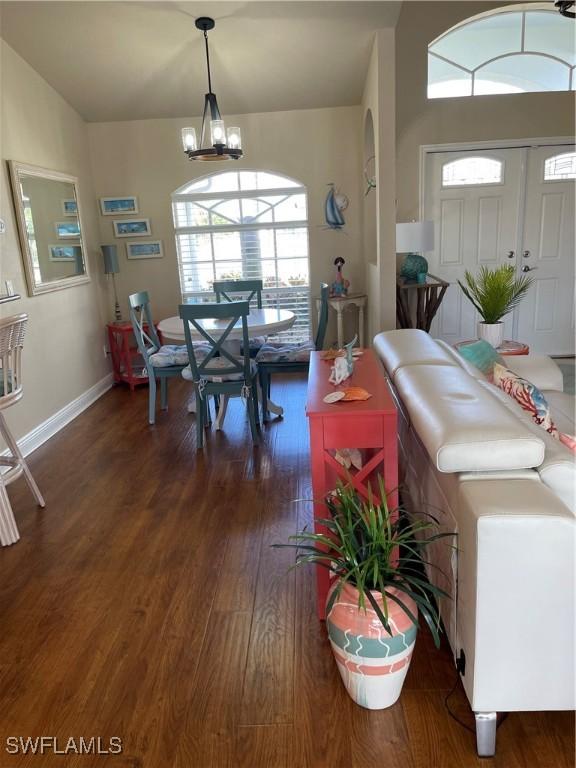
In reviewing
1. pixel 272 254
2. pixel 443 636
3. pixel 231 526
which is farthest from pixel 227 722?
pixel 272 254

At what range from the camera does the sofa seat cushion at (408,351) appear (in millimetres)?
2217

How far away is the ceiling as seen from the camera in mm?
3576

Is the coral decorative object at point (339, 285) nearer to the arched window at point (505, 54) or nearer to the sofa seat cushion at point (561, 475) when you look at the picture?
the arched window at point (505, 54)

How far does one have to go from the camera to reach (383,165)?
12.8ft

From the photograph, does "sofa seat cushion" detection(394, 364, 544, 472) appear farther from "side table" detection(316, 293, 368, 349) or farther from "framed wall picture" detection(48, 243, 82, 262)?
"framed wall picture" detection(48, 243, 82, 262)

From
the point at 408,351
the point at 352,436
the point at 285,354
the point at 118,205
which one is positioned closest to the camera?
the point at 352,436

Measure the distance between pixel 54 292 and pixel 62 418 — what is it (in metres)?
0.98

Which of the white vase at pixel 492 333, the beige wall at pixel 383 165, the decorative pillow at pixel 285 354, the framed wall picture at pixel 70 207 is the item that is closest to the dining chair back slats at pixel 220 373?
the decorative pillow at pixel 285 354

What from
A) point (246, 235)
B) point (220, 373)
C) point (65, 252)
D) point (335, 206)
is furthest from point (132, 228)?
point (220, 373)

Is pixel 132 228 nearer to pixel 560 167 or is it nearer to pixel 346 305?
pixel 346 305

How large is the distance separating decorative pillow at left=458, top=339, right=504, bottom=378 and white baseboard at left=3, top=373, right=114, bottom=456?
2.85m

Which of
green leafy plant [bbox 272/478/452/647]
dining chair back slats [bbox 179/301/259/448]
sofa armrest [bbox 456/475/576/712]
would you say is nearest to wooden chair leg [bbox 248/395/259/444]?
dining chair back slats [bbox 179/301/259/448]

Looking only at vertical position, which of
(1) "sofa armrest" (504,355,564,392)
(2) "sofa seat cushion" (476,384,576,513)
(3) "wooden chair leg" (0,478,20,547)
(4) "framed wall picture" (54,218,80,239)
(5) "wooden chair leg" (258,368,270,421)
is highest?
(4) "framed wall picture" (54,218,80,239)

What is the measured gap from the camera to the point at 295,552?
2.39 meters
